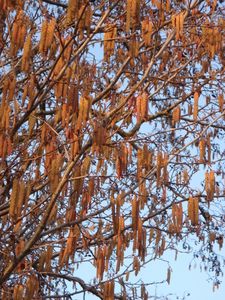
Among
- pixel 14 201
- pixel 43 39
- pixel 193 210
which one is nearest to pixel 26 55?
pixel 43 39

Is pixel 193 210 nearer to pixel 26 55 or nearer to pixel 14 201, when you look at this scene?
pixel 14 201

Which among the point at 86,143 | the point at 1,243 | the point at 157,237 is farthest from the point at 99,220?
the point at 86,143

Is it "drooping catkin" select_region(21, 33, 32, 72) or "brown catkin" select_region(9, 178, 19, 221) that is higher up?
"drooping catkin" select_region(21, 33, 32, 72)

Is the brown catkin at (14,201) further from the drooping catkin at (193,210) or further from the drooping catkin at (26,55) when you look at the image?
the drooping catkin at (193,210)

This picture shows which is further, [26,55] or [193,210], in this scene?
[193,210]

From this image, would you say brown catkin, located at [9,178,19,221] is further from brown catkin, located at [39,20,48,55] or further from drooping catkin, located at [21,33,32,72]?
brown catkin, located at [39,20,48,55]

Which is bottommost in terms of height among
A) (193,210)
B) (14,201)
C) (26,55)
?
(14,201)

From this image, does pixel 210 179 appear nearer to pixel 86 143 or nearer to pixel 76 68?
pixel 86 143

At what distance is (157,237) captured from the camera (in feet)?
20.5

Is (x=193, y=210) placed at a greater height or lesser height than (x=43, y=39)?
lesser

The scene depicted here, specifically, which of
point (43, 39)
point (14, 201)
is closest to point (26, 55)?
point (43, 39)

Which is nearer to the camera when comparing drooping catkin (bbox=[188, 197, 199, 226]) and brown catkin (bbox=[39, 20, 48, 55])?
brown catkin (bbox=[39, 20, 48, 55])

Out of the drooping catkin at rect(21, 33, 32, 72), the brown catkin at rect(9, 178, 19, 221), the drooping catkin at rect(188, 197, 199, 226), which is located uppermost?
the drooping catkin at rect(21, 33, 32, 72)

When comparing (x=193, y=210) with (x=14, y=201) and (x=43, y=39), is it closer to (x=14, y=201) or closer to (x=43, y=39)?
(x=14, y=201)
